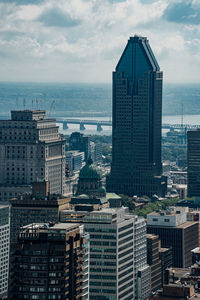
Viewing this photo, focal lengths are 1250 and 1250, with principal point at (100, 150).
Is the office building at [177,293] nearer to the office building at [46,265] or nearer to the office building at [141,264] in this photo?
the office building at [141,264]

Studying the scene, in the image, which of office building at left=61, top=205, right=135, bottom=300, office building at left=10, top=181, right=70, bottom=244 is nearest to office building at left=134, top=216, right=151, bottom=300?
office building at left=10, top=181, right=70, bottom=244

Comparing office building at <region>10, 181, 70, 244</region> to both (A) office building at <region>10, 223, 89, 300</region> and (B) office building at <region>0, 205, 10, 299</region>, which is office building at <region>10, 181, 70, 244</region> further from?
(A) office building at <region>10, 223, 89, 300</region>

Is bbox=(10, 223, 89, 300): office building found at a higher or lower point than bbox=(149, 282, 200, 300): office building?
higher

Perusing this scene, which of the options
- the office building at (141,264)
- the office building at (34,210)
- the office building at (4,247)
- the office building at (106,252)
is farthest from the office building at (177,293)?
the office building at (4,247)

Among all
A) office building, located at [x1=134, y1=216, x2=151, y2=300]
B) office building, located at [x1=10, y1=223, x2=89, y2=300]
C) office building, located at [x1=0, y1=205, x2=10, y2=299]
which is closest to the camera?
office building, located at [x1=10, y1=223, x2=89, y2=300]

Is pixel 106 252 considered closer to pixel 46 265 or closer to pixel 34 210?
pixel 34 210

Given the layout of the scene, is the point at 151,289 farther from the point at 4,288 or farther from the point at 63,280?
the point at 63,280

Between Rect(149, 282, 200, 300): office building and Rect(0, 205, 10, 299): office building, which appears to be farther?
Rect(0, 205, 10, 299): office building

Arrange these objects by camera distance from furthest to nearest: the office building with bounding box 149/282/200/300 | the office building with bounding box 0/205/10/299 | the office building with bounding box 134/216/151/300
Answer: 1. the office building with bounding box 0/205/10/299
2. the office building with bounding box 134/216/151/300
3. the office building with bounding box 149/282/200/300

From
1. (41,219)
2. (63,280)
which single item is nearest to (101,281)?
(41,219)
